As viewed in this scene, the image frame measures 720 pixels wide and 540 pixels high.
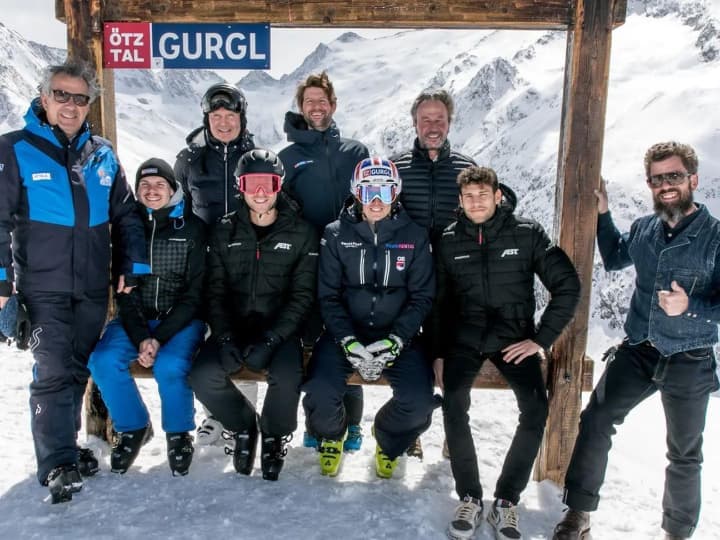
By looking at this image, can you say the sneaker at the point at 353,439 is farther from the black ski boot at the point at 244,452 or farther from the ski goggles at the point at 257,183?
the ski goggles at the point at 257,183

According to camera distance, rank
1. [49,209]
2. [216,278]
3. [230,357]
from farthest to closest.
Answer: [216,278] < [230,357] < [49,209]

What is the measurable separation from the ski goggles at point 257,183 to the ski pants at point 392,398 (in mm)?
1093

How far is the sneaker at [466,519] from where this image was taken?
3.50m

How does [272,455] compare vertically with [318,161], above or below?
below

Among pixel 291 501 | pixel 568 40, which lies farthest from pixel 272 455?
pixel 568 40

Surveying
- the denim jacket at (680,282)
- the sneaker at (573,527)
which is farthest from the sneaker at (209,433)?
the denim jacket at (680,282)

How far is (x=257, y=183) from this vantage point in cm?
413

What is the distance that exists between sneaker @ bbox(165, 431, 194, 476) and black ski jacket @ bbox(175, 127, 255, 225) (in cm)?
155

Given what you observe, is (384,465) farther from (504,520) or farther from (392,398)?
(504,520)

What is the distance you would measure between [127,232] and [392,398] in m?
2.05

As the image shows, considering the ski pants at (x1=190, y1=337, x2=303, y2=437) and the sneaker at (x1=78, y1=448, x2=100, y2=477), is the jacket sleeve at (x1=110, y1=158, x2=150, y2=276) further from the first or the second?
the sneaker at (x1=78, y1=448, x2=100, y2=477)

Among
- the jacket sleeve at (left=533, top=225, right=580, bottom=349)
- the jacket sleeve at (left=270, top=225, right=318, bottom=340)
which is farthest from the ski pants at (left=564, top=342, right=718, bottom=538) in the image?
the jacket sleeve at (left=270, top=225, right=318, bottom=340)

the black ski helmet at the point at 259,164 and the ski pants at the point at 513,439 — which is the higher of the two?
the black ski helmet at the point at 259,164

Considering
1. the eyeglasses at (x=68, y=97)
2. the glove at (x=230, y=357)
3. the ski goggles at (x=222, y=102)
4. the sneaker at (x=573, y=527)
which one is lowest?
the sneaker at (x=573, y=527)
